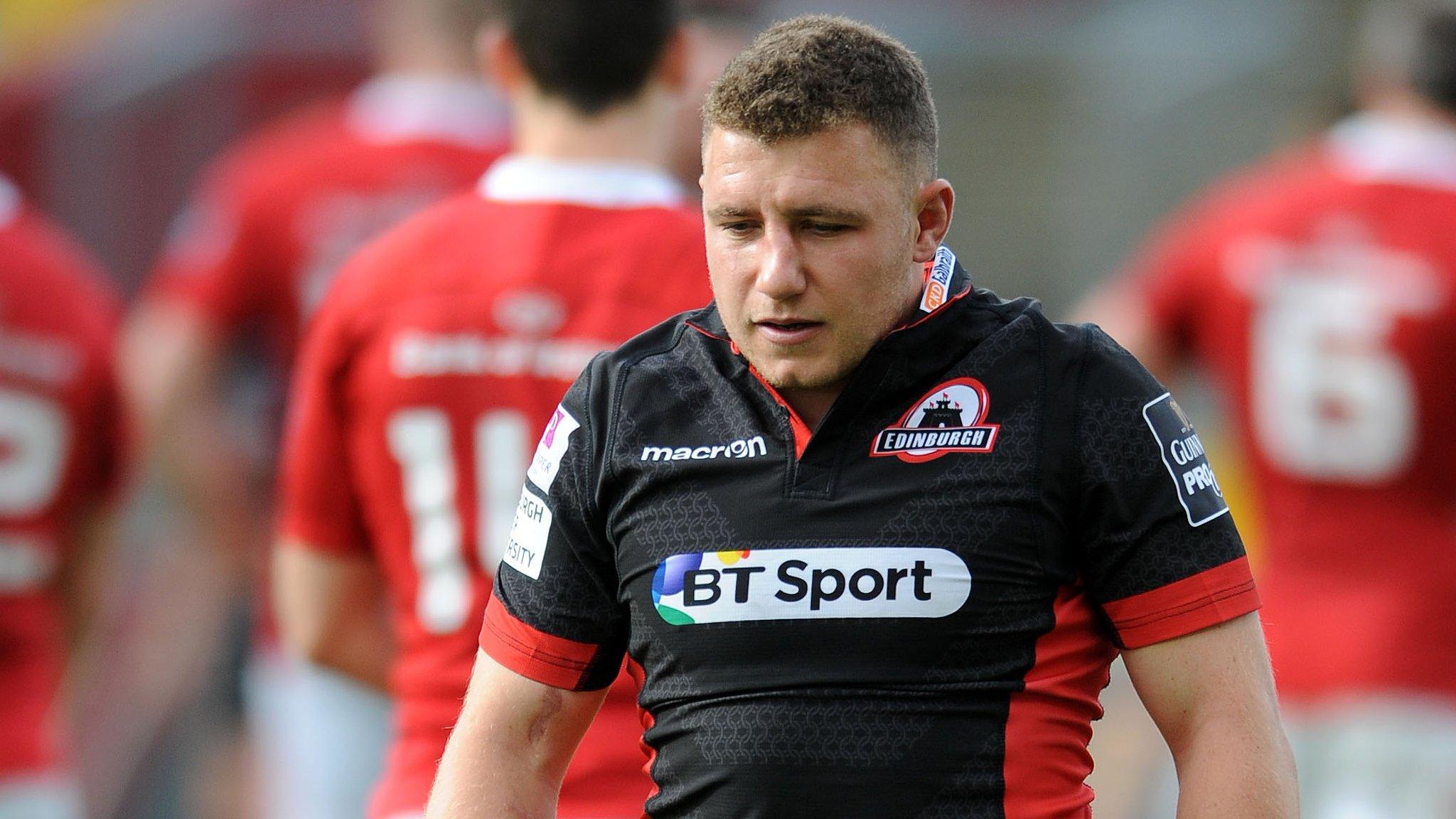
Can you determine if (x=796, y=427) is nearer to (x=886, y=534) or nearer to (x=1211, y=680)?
(x=886, y=534)

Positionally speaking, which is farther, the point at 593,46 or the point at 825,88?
the point at 593,46

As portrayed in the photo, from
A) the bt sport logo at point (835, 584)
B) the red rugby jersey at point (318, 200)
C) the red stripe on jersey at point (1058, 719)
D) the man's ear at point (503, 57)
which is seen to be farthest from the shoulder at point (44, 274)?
the red stripe on jersey at point (1058, 719)

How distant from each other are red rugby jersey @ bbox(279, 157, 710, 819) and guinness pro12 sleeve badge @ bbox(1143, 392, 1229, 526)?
1.32 m

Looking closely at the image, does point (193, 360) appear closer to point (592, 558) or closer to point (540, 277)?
point (540, 277)

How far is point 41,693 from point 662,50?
7.77 feet

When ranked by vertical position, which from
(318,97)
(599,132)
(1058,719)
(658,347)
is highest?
(318,97)

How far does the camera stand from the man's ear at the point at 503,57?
13.7 feet

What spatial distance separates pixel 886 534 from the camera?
271 centimetres

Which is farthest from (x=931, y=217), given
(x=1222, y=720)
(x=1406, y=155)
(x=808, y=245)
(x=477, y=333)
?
(x=1406, y=155)

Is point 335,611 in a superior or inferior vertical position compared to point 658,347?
inferior

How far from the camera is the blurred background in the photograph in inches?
349

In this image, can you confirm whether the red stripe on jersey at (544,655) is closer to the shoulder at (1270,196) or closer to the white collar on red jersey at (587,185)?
the white collar on red jersey at (587,185)

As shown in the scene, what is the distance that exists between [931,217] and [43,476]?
3107 millimetres

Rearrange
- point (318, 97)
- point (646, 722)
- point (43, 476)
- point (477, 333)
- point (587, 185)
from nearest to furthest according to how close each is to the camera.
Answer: point (646, 722)
point (477, 333)
point (587, 185)
point (43, 476)
point (318, 97)
